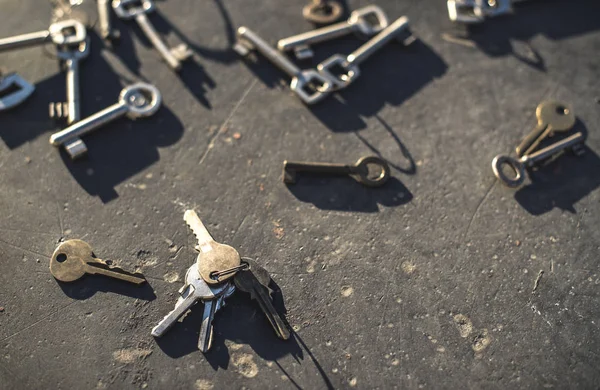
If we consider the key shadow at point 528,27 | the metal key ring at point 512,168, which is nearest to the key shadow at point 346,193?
the metal key ring at point 512,168


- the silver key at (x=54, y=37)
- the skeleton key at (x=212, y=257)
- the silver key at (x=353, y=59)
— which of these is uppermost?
the silver key at (x=54, y=37)

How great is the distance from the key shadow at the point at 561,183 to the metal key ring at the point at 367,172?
113 centimetres

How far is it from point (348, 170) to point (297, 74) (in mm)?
1153

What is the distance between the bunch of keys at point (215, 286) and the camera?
3.93 m

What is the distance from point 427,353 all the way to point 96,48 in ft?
13.6

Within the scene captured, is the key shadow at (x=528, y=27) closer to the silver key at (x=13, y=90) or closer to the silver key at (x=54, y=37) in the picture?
the silver key at (x=54, y=37)

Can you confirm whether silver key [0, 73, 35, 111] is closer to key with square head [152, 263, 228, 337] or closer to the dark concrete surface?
the dark concrete surface

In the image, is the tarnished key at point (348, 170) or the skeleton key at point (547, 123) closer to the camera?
the tarnished key at point (348, 170)

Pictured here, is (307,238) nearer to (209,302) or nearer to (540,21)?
(209,302)

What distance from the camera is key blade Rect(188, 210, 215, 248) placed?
13.9 feet

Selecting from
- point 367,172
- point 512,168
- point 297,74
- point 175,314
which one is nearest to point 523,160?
point 512,168

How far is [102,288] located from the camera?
13.6ft

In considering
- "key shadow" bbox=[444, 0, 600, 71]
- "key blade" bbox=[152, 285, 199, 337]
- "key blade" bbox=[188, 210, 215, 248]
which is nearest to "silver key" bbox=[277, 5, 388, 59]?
"key shadow" bbox=[444, 0, 600, 71]

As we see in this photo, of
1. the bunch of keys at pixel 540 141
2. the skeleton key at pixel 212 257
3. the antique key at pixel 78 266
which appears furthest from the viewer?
the bunch of keys at pixel 540 141
